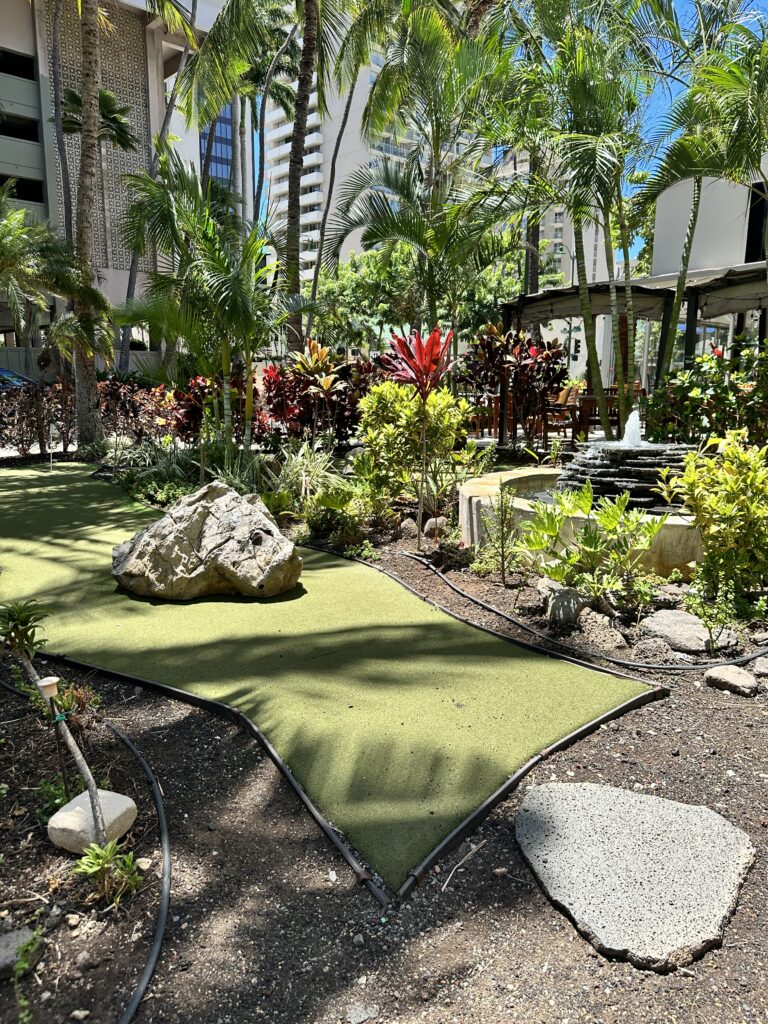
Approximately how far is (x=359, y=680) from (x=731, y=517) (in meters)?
2.34

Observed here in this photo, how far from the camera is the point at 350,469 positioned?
805 cm

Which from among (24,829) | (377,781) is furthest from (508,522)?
(24,829)

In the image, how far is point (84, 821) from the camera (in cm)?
224

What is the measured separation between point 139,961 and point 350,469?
642 cm

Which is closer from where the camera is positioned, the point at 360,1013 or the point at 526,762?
the point at 360,1013

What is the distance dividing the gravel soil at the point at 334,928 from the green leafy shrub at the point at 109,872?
49 mm

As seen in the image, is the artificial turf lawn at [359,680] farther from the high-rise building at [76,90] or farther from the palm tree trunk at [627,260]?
the high-rise building at [76,90]

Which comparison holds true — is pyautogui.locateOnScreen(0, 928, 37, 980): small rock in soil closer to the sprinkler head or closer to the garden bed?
the garden bed

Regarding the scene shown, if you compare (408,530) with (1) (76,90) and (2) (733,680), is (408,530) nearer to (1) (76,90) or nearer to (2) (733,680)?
(2) (733,680)

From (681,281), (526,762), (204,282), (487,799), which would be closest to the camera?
(487,799)

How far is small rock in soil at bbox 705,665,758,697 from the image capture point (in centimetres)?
338

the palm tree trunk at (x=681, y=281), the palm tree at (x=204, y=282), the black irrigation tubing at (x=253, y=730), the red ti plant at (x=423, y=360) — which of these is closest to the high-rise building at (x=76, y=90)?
the palm tree at (x=204, y=282)

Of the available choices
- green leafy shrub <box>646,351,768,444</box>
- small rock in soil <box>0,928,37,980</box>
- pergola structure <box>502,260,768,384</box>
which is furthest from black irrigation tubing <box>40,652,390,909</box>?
pergola structure <box>502,260,768,384</box>

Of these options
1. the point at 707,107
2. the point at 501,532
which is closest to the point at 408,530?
the point at 501,532
